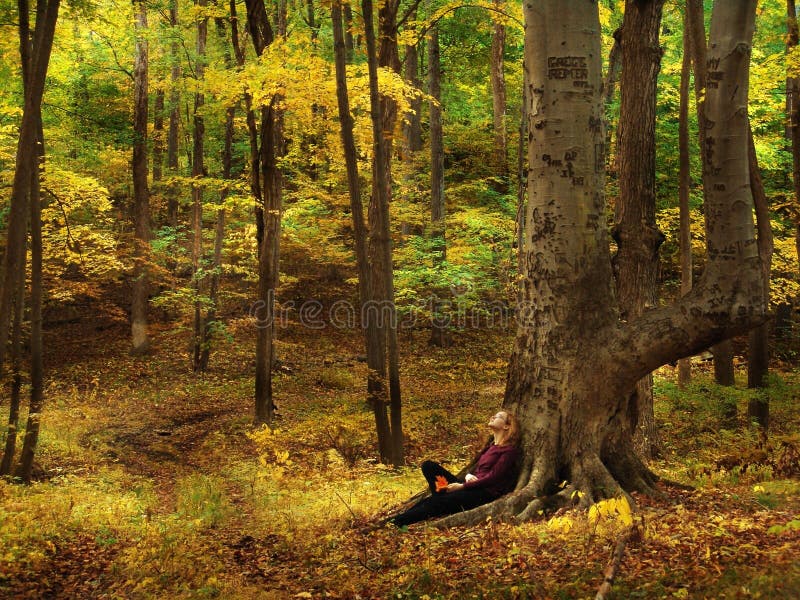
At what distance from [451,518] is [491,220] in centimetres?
1376

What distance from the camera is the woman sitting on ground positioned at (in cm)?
573

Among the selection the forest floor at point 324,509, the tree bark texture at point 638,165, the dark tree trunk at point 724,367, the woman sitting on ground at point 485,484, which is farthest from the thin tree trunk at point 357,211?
the dark tree trunk at point 724,367

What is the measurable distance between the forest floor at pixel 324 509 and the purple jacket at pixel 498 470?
0.47m

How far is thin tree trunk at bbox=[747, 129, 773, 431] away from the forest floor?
16.9 inches

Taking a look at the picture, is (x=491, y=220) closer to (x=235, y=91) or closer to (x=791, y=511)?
(x=235, y=91)

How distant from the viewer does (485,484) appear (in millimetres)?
5758

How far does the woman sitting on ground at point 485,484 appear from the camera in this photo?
573 centimetres

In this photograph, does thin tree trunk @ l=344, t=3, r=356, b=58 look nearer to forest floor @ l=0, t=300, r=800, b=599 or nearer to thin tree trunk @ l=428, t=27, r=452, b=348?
thin tree trunk @ l=428, t=27, r=452, b=348

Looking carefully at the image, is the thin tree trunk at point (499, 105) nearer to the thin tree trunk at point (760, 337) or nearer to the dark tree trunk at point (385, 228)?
the dark tree trunk at point (385, 228)

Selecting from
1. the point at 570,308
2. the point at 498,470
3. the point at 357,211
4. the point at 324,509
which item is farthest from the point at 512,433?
the point at 357,211

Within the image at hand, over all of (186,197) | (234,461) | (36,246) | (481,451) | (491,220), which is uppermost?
(186,197)

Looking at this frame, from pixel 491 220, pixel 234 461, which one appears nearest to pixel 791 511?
pixel 234 461

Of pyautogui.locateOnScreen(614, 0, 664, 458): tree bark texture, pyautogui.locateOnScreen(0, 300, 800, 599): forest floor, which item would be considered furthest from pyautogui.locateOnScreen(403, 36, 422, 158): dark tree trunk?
pyautogui.locateOnScreen(614, 0, 664, 458): tree bark texture

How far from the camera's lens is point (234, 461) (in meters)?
11.0
